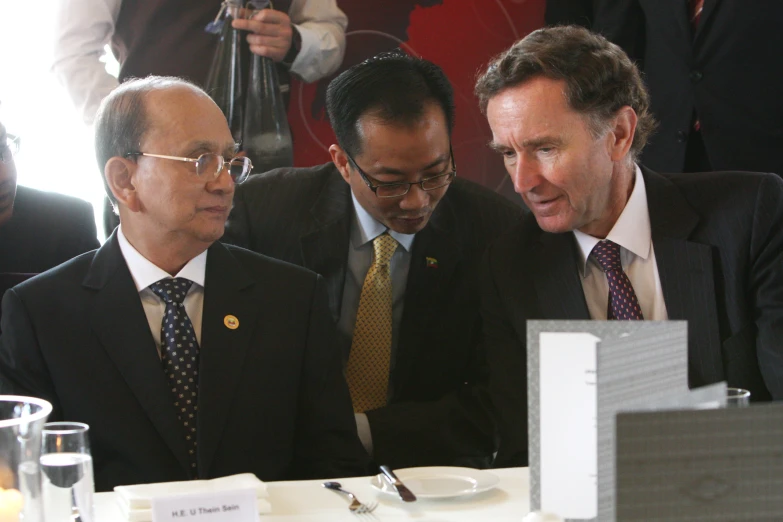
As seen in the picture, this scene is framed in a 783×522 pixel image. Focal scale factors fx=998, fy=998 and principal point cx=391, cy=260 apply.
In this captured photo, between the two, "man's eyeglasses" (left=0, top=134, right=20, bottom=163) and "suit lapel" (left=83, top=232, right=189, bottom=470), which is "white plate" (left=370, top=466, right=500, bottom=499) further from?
"man's eyeglasses" (left=0, top=134, right=20, bottom=163)

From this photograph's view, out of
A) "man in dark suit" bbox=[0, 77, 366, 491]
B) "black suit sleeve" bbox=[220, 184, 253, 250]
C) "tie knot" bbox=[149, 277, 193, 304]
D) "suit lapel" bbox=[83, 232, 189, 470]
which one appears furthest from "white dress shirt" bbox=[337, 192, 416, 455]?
"suit lapel" bbox=[83, 232, 189, 470]

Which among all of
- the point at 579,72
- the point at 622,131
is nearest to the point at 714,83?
the point at 622,131

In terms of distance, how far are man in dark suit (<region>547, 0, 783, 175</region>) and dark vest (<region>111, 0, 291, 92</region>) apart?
1.62m

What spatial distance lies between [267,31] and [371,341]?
1438mm

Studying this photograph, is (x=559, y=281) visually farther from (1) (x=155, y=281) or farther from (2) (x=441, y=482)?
(1) (x=155, y=281)

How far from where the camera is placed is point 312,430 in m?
2.38

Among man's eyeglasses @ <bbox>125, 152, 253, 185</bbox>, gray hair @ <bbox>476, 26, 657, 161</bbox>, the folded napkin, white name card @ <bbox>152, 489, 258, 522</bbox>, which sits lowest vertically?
the folded napkin

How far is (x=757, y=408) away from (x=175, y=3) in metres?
3.03

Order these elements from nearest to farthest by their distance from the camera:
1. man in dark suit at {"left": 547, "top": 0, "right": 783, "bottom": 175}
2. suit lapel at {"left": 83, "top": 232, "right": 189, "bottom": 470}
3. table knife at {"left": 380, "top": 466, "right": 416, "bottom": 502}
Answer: table knife at {"left": 380, "top": 466, "right": 416, "bottom": 502}, suit lapel at {"left": 83, "top": 232, "right": 189, "bottom": 470}, man in dark suit at {"left": 547, "top": 0, "right": 783, "bottom": 175}

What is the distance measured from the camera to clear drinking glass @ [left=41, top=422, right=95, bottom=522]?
1.48 m

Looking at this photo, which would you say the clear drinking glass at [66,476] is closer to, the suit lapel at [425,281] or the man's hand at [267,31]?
the suit lapel at [425,281]

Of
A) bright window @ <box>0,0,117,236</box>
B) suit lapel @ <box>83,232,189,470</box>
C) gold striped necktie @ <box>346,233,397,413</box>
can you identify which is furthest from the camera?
bright window @ <box>0,0,117,236</box>

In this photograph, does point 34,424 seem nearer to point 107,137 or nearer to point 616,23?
point 107,137

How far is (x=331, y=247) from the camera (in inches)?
115
